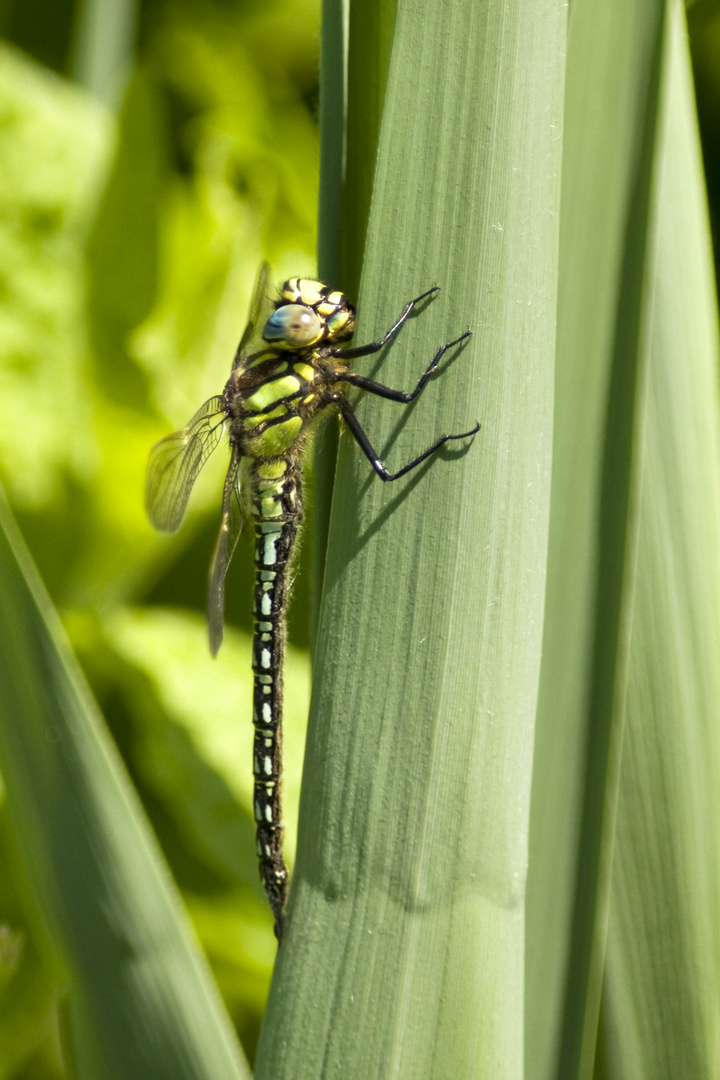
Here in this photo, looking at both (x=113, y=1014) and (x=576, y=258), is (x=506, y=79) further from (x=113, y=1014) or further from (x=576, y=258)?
(x=113, y=1014)

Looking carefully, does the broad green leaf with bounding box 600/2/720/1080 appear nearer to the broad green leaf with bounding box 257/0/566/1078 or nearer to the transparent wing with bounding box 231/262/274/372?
the broad green leaf with bounding box 257/0/566/1078

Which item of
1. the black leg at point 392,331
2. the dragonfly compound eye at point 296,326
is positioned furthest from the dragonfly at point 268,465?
the black leg at point 392,331

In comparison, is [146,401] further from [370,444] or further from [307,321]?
[370,444]

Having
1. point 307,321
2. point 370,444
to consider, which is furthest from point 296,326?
point 370,444

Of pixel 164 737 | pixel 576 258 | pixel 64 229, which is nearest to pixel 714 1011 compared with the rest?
pixel 576 258

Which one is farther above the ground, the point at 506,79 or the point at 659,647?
the point at 506,79

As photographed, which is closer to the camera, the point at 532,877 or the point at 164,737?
the point at 532,877
